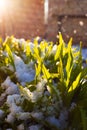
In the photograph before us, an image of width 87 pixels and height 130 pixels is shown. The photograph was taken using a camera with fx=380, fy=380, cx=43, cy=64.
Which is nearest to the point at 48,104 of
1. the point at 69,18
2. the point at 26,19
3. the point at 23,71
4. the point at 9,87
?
the point at 9,87

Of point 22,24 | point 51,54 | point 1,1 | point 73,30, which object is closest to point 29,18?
point 22,24

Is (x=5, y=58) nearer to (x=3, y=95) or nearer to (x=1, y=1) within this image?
(x=3, y=95)

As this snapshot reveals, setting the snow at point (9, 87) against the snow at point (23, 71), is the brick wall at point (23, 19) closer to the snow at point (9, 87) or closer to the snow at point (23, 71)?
the snow at point (23, 71)

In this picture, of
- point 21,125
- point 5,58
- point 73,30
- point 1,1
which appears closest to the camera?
point 21,125

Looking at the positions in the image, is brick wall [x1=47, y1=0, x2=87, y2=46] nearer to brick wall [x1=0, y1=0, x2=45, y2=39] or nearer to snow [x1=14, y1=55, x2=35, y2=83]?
brick wall [x1=0, y1=0, x2=45, y2=39]

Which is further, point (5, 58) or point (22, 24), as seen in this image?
point (22, 24)

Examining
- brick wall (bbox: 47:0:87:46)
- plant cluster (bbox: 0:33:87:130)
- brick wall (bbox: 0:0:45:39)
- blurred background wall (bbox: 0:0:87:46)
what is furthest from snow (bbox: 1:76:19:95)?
brick wall (bbox: 0:0:45:39)
